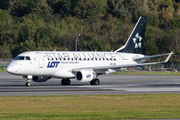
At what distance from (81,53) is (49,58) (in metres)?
4.84

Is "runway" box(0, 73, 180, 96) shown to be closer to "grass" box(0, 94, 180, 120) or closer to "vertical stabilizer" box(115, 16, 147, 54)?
"grass" box(0, 94, 180, 120)

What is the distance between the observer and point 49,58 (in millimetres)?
38219

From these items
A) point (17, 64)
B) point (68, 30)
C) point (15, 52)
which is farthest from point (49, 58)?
point (68, 30)

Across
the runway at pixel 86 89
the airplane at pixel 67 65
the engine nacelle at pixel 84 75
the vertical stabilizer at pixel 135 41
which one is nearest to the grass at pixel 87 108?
the runway at pixel 86 89

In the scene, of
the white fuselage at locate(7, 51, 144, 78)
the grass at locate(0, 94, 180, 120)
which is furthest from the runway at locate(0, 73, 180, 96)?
the grass at locate(0, 94, 180, 120)

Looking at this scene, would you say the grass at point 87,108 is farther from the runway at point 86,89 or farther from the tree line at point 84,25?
the tree line at point 84,25

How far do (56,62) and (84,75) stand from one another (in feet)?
11.1

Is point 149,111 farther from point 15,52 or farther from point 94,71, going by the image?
point 15,52

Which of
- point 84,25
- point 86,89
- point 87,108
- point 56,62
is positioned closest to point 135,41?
point 56,62

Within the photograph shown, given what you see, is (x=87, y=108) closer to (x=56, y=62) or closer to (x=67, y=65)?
(x=56, y=62)

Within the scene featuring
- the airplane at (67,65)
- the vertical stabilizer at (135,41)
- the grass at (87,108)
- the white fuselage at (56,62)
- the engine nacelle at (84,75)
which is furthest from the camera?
the vertical stabilizer at (135,41)

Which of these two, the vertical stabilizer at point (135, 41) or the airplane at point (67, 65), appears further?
the vertical stabilizer at point (135, 41)

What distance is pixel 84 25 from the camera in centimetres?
13188

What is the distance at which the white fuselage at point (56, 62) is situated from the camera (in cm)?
3642
